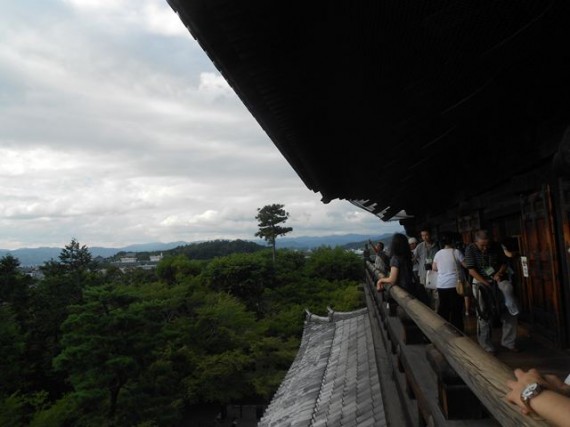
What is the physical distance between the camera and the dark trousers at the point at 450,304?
5.34m

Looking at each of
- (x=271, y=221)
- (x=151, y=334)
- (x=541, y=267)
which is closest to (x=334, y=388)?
(x=541, y=267)

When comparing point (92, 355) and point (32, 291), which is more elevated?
point (32, 291)

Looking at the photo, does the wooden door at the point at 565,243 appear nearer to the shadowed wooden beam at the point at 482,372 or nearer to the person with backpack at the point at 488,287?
the person with backpack at the point at 488,287

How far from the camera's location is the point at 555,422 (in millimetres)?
1219

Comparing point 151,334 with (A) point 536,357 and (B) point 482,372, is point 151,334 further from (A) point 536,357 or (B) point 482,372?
(B) point 482,372

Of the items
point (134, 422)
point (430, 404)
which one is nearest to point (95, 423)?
point (134, 422)

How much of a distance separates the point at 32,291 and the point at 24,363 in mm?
7404

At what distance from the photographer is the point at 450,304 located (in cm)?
539

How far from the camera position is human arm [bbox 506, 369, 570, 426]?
3.99 feet

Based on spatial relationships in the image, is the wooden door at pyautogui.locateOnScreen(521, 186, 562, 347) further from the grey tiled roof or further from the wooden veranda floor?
the grey tiled roof

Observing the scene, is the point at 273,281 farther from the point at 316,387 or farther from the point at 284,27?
the point at 284,27

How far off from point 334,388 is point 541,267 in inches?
171

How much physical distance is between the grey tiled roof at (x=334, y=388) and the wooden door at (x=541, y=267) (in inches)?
92.8

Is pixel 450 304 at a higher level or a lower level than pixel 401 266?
lower
